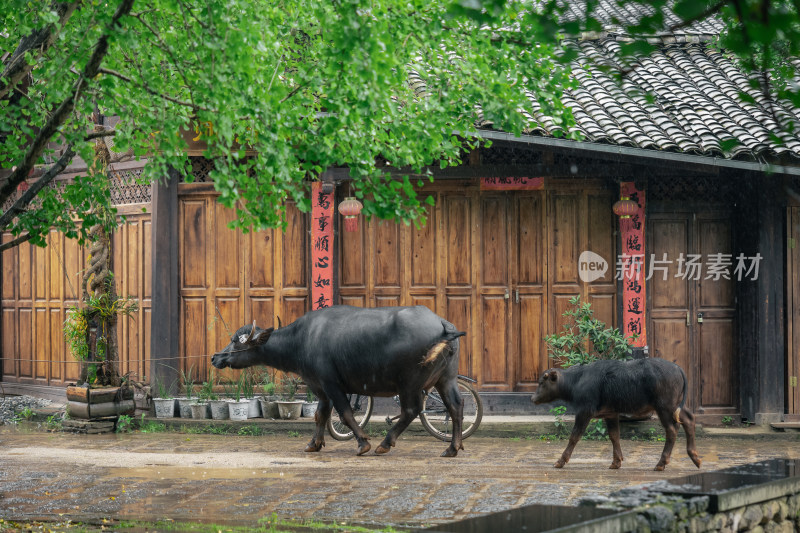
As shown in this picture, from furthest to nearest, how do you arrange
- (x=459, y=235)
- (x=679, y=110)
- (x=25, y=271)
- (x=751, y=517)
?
(x=25, y=271), (x=459, y=235), (x=679, y=110), (x=751, y=517)

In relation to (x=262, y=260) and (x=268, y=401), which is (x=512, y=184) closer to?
(x=262, y=260)

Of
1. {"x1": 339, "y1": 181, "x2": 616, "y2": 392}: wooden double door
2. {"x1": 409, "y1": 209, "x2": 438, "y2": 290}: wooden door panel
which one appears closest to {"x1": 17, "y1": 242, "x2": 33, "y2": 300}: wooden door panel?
{"x1": 339, "y1": 181, "x2": 616, "y2": 392}: wooden double door

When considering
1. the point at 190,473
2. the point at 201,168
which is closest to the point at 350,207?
the point at 201,168

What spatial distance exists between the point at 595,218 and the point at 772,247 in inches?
91.2

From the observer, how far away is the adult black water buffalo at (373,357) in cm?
1027

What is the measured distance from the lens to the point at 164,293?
1336 cm

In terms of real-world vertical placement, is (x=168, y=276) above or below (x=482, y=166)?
below

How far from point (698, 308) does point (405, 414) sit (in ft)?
Answer: 15.6

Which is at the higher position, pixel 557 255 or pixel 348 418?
pixel 557 255

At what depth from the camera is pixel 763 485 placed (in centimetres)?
597

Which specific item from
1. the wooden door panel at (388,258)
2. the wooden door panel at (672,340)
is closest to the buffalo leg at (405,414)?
the wooden door panel at (388,258)

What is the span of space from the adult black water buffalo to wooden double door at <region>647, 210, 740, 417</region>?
3651mm

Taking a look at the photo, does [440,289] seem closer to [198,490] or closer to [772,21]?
[198,490]

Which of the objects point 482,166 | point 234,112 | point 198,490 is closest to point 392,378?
point 198,490
